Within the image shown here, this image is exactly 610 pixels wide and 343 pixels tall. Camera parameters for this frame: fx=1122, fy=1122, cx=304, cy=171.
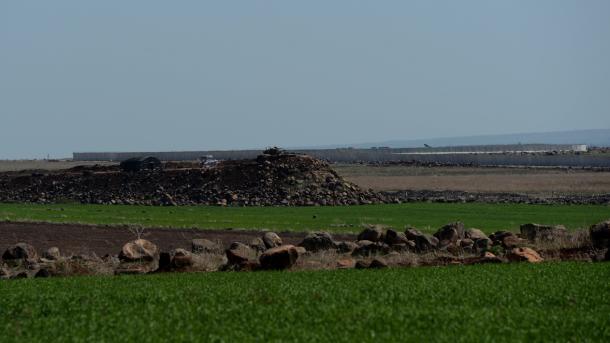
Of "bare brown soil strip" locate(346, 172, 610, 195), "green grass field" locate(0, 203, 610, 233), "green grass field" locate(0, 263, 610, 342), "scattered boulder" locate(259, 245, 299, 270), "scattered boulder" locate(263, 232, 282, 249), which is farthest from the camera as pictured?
"bare brown soil strip" locate(346, 172, 610, 195)

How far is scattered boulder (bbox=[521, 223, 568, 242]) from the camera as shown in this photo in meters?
33.5

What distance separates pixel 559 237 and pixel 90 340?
64.2 ft

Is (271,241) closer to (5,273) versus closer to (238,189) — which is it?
(5,273)

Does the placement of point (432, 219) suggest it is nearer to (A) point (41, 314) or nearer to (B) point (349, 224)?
(B) point (349, 224)

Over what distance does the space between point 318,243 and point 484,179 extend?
48290mm

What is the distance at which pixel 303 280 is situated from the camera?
78.1 ft

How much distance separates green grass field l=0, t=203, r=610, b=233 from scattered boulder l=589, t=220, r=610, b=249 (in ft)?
35.6

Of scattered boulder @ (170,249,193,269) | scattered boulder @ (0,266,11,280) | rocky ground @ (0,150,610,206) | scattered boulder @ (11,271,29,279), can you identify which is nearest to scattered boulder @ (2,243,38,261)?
scattered boulder @ (0,266,11,280)

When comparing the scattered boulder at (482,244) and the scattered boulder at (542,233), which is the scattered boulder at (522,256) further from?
the scattered boulder at (542,233)

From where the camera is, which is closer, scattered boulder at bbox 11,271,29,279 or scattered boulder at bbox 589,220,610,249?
scattered boulder at bbox 11,271,29,279

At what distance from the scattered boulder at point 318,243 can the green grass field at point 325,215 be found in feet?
31.3

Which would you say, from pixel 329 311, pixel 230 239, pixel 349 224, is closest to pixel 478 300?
pixel 329 311

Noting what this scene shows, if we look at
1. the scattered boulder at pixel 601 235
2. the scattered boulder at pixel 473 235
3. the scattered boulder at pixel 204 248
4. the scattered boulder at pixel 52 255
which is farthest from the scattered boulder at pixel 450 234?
the scattered boulder at pixel 52 255

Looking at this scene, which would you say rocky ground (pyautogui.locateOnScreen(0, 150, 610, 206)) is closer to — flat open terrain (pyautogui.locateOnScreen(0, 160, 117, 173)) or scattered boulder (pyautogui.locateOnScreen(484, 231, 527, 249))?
scattered boulder (pyautogui.locateOnScreen(484, 231, 527, 249))
